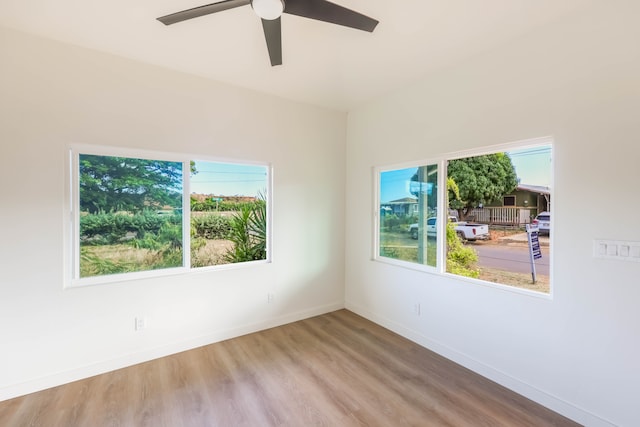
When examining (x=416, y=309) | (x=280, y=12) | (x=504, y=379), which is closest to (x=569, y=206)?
(x=504, y=379)

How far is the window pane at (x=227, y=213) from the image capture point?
9.76ft

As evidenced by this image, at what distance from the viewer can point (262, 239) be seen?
3377 mm

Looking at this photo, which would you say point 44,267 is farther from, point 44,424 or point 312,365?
point 312,365

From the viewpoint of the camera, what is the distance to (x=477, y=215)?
2.64 m

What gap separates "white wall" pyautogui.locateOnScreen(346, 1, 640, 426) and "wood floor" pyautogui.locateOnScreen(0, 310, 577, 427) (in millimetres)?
276

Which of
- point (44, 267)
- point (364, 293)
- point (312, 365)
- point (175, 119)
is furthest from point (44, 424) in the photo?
point (364, 293)

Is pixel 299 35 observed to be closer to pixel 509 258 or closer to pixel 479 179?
pixel 479 179

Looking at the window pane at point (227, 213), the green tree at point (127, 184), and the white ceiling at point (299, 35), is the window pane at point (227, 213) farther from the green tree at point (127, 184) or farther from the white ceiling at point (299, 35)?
the white ceiling at point (299, 35)

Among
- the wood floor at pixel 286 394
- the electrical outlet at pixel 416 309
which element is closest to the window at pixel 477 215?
the electrical outlet at pixel 416 309

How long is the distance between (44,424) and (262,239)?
2186 mm

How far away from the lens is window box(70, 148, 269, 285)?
2.44 metres

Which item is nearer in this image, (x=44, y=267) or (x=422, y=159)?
(x=44, y=267)

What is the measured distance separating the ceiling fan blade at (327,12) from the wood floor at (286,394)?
2.60 meters

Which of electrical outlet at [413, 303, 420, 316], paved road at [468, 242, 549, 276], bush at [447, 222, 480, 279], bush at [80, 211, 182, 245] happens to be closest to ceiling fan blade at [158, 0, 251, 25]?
bush at [80, 211, 182, 245]
